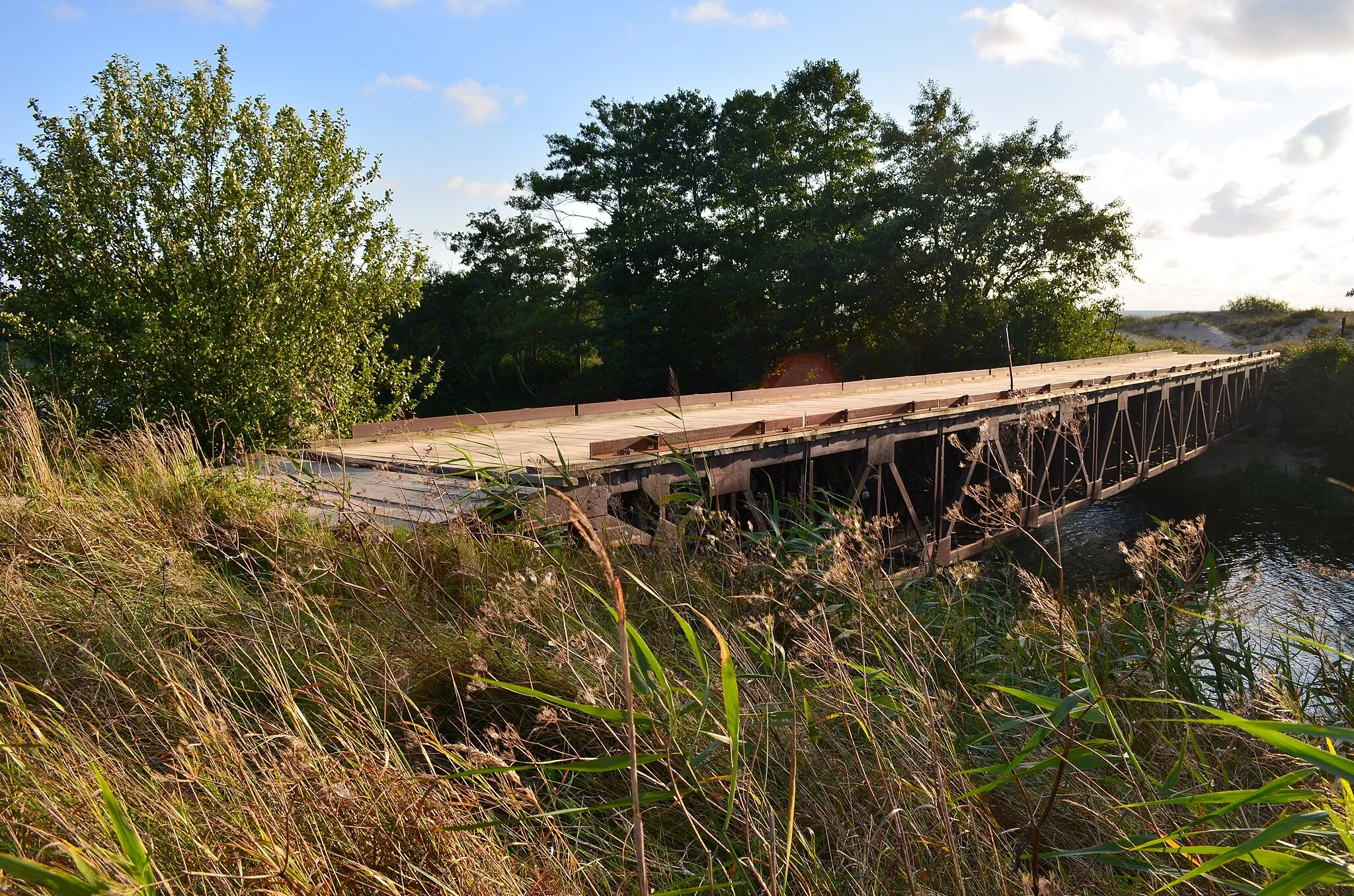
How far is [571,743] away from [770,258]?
3364 centimetres

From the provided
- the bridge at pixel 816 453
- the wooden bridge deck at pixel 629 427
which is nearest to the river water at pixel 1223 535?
the bridge at pixel 816 453

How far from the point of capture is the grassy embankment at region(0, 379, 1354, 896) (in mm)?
1913

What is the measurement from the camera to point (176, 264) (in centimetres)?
1273

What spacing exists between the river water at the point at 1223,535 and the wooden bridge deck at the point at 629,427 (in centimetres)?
544

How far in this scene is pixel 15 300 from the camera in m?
12.3

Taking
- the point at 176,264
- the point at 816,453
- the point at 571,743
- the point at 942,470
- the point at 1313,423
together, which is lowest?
the point at 1313,423

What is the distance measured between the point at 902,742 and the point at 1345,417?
3536 cm

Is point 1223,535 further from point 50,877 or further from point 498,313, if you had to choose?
point 498,313

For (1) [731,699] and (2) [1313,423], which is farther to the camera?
(2) [1313,423]

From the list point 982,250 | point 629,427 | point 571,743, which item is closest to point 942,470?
point 629,427

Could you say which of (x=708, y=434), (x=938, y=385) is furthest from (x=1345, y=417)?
(x=708, y=434)

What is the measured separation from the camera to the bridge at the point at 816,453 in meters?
5.92

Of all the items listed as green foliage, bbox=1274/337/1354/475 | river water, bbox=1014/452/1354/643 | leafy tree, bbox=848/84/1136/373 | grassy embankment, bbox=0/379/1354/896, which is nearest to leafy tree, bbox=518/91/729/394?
leafy tree, bbox=848/84/1136/373

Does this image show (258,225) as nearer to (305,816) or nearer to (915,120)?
(305,816)
